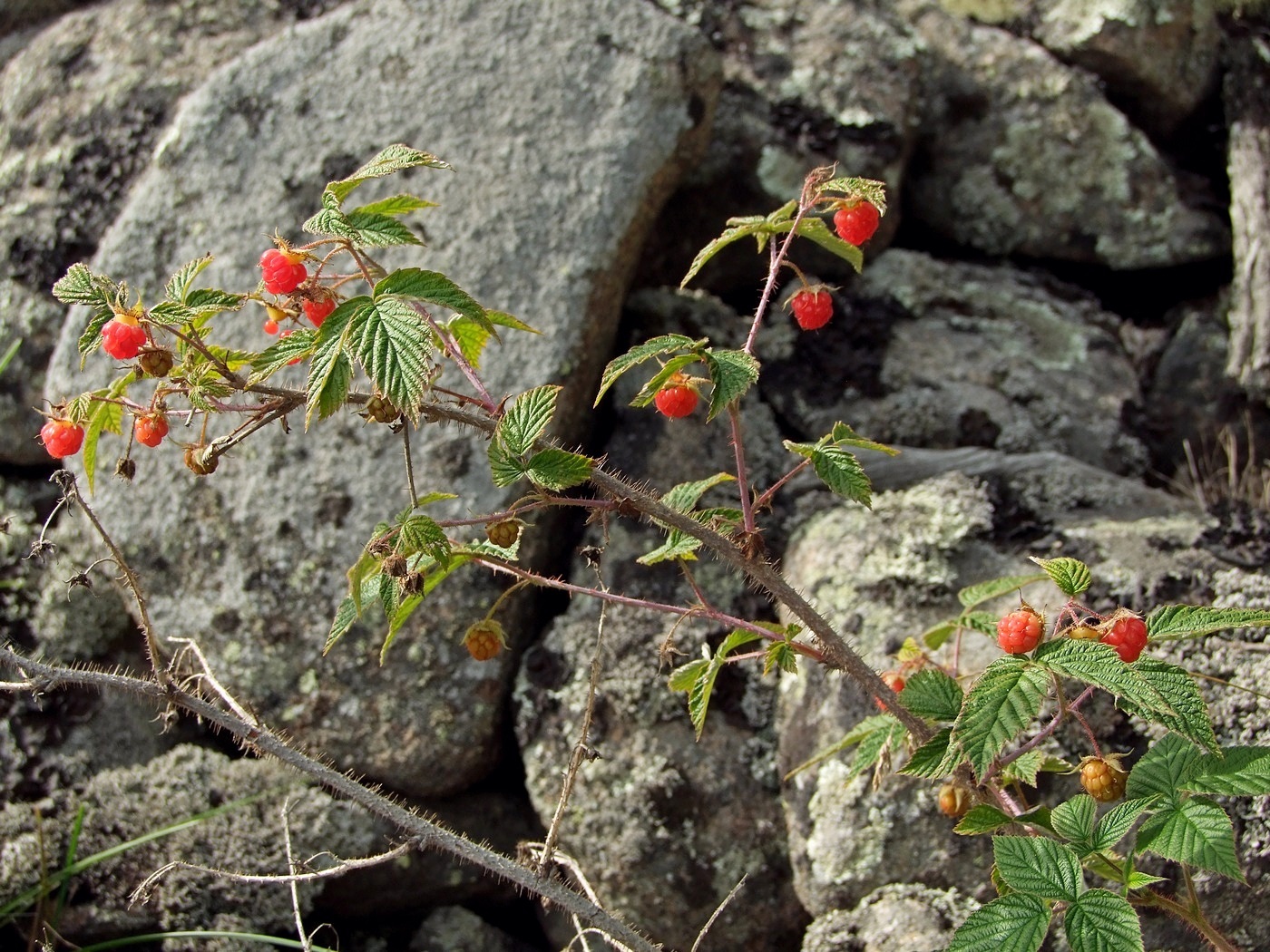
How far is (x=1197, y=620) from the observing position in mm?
1379

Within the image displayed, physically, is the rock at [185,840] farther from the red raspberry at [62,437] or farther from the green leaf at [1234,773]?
the green leaf at [1234,773]

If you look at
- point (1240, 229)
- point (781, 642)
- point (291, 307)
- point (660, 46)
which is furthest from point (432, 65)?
point (1240, 229)

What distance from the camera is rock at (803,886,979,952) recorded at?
181 cm

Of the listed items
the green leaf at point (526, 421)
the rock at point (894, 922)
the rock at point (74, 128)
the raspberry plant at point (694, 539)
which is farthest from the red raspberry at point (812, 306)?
the rock at point (74, 128)

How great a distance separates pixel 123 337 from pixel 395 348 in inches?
13.6

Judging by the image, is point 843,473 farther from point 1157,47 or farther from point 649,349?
point 1157,47

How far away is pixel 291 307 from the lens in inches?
53.2

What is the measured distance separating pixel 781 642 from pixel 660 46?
64.9 inches

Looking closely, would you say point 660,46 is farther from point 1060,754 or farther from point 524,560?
point 1060,754

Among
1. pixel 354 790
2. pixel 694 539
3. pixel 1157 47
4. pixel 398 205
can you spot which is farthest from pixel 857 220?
pixel 1157 47

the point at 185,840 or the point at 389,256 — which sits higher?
the point at 389,256

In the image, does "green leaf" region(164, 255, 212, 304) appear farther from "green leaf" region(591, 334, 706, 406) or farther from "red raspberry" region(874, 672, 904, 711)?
"red raspberry" region(874, 672, 904, 711)

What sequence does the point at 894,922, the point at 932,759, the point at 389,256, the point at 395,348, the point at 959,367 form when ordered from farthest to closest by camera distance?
the point at 959,367, the point at 389,256, the point at 894,922, the point at 932,759, the point at 395,348

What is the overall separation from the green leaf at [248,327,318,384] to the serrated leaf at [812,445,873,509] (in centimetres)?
63
